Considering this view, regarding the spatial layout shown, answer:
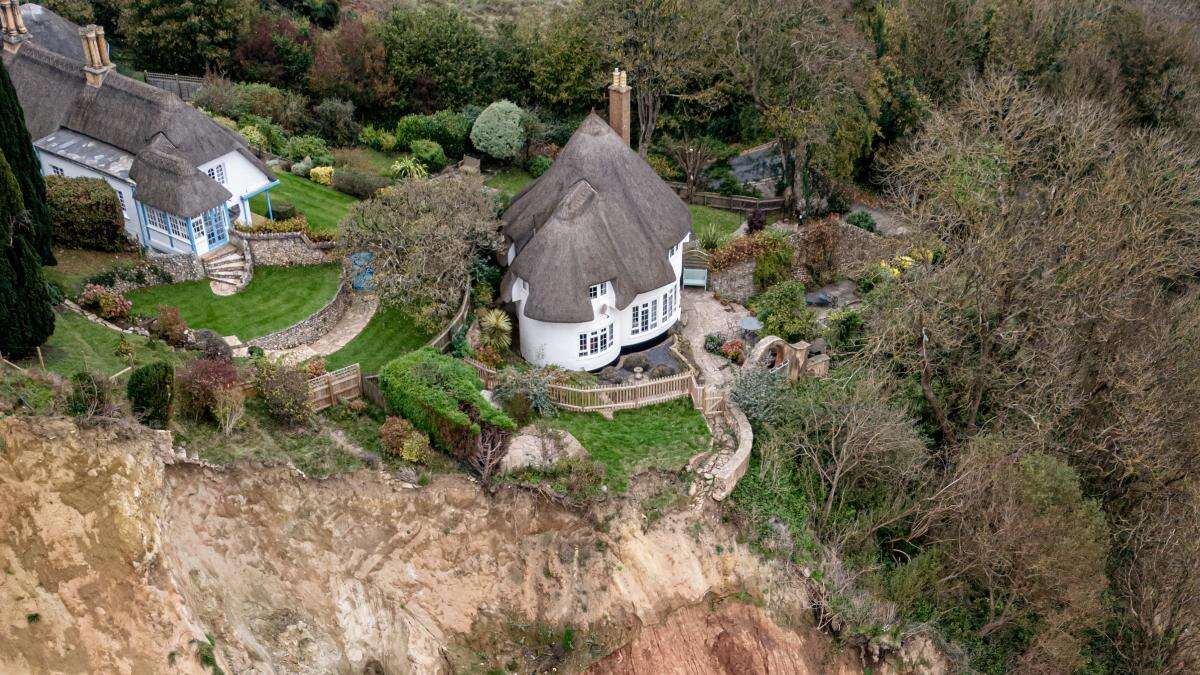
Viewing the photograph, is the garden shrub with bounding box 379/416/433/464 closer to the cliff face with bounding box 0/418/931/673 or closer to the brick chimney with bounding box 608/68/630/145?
the cliff face with bounding box 0/418/931/673

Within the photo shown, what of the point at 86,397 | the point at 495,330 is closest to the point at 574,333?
the point at 495,330

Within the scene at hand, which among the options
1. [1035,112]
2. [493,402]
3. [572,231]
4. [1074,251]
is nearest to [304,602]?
[493,402]

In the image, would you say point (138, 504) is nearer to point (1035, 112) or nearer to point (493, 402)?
point (493, 402)

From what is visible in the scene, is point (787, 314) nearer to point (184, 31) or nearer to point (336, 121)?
point (336, 121)

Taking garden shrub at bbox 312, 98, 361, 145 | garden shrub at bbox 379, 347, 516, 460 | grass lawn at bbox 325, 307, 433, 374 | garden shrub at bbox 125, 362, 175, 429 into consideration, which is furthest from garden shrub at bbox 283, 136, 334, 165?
garden shrub at bbox 125, 362, 175, 429

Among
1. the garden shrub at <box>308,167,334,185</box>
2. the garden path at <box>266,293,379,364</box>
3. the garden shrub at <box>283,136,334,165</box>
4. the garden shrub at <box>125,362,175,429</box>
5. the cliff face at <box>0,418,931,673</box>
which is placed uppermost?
the garden shrub at <box>125,362,175,429</box>

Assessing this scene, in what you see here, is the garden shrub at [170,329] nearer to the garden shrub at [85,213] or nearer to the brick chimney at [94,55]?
the garden shrub at [85,213]
